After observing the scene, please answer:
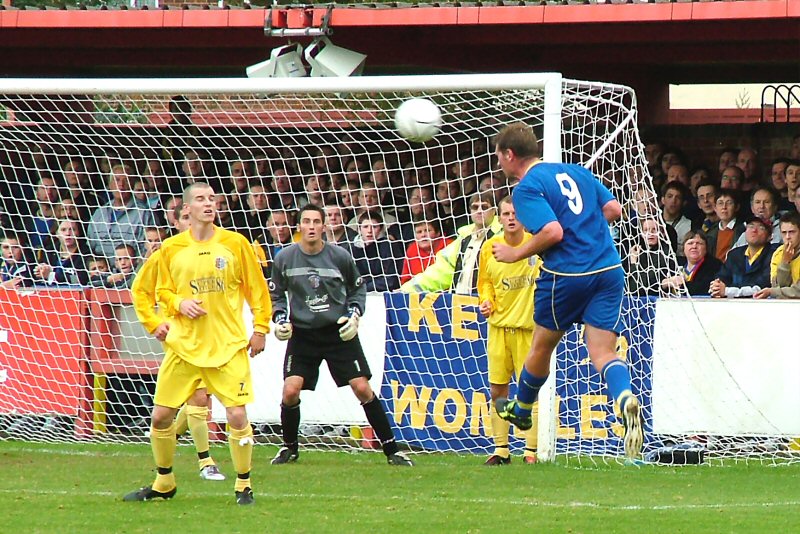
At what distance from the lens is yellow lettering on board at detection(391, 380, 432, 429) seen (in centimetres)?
1109

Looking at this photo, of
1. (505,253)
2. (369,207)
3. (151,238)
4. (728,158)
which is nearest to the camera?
(505,253)

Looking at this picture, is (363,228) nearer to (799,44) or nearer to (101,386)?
(101,386)

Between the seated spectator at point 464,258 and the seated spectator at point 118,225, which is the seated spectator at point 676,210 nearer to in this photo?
the seated spectator at point 464,258

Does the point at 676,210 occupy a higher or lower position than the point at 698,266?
higher

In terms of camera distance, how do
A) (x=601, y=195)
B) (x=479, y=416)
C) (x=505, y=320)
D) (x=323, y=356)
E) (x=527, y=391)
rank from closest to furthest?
(x=601, y=195) → (x=527, y=391) → (x=505, y=320) → (x=323, y=356) → (x=479, y=416)

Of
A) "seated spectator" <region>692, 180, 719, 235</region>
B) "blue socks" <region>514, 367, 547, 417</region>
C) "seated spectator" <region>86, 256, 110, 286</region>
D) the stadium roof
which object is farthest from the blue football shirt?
"seated spectator" <region>86, 256, 110, 286</region>

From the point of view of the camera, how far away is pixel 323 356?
10.3m

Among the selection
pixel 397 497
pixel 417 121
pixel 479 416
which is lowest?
pixel 397 497

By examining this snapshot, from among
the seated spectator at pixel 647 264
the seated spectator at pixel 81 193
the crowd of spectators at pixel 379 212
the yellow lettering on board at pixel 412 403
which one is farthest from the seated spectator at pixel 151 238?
the seated spectator at pixel 647 264

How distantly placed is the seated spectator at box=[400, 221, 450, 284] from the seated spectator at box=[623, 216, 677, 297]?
167 cm

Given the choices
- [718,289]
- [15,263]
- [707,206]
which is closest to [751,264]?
[718,289]

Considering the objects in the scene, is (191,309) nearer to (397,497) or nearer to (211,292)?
(211,292)

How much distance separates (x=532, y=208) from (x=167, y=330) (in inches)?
90.2

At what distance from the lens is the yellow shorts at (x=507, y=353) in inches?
395
